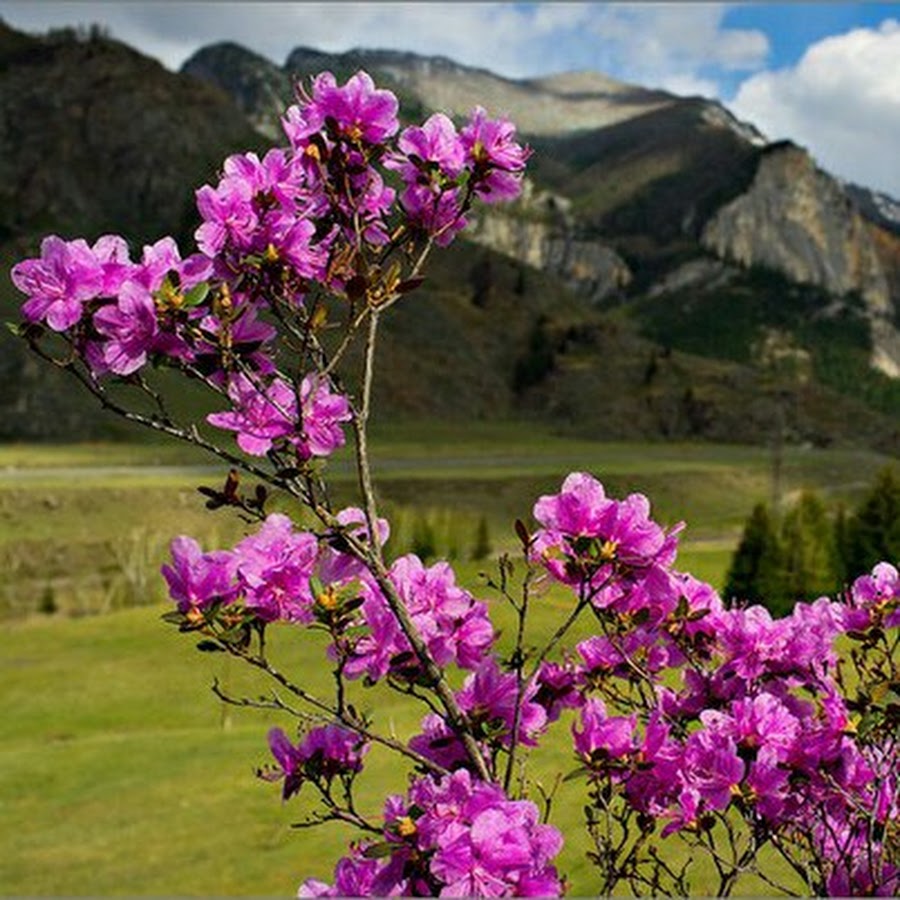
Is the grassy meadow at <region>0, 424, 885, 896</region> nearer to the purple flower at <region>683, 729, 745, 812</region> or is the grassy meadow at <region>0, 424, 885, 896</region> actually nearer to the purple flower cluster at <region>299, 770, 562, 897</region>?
the purple flower at <region>683, 729, 745, 812</region>

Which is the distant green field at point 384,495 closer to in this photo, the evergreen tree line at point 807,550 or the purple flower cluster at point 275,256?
the evergreen tree line at point 807,550

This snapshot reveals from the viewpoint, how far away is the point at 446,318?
11981 centimetres

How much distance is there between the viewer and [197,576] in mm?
2922

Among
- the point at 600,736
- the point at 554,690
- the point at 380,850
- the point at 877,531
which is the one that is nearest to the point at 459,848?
the point at 380,850

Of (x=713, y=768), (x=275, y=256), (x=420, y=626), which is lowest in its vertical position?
(x=713, y=768)

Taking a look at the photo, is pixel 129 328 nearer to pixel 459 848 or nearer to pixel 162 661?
pixel 459 848

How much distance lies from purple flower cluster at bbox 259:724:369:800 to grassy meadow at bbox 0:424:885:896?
0.65 metres

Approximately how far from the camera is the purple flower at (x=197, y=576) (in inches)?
113

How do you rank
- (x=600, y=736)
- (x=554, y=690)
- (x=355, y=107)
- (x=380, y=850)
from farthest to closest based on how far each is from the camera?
1. (x=554, y=690)
2. (x=600, y=736)
3. (x=355, y=107)
4. (x=380, y=850)

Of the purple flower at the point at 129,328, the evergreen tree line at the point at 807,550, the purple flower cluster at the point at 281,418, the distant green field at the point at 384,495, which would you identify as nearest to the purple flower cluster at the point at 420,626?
the purple flower cluster at the point at 281,418

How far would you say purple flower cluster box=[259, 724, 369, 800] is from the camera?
3.25m

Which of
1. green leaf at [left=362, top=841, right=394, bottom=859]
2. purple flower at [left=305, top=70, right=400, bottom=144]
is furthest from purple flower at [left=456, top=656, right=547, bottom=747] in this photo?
purple flower at [left=305, top=70, right=400, bottom=144]

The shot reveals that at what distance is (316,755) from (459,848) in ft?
2.95

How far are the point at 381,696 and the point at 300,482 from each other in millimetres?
25684
